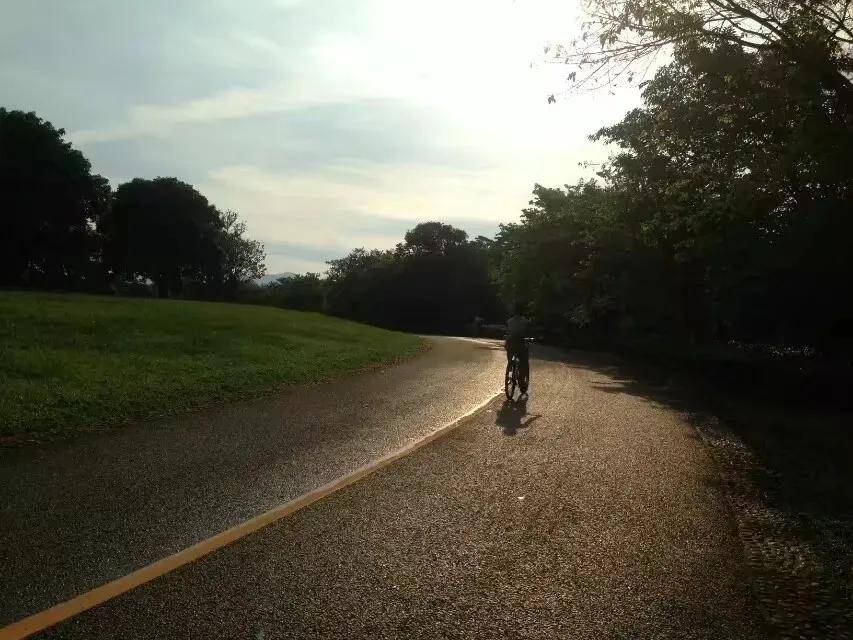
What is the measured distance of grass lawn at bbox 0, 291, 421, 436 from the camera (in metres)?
11.4

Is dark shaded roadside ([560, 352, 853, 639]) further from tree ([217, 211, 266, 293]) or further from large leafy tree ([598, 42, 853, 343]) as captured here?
tree ([217, 211, 266, 293])

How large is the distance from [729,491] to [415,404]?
707 cm

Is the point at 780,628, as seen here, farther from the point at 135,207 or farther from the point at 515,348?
the point at 135,207

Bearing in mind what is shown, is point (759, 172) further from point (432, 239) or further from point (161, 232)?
point (432, 239)

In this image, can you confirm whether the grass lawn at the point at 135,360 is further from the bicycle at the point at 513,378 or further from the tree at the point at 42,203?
the tree at the point at 42,203

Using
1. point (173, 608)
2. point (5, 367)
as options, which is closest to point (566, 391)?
point (5, 367)

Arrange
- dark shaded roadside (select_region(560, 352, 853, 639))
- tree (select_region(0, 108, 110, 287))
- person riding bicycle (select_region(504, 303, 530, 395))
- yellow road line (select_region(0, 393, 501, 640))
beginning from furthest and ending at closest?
tree (select_region(0, 108, 110, 287))
person riding bicycle (select_region(504, 303, 530, 395))
dark shaded roadside (select_region(560, 352, 853, 639))
yellow road line (select_region(0, 393, 501, 640))

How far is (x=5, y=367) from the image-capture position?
13.6 m

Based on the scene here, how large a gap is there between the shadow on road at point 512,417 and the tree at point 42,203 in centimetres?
4692

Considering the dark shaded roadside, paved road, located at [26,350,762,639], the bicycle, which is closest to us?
paved road, located at [26,350,762,639]

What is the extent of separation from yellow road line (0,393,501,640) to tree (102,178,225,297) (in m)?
60.5

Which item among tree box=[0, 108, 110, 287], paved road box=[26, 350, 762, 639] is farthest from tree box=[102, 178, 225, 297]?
paved road box=[26, 350, 762, 639]

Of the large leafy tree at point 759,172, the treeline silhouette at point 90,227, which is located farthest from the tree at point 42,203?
the large leafy tree at point 759,172

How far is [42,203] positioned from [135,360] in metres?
42.3
